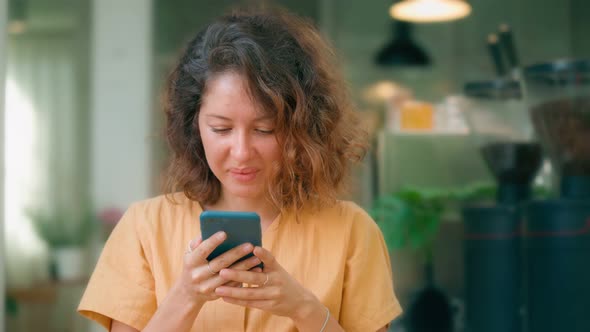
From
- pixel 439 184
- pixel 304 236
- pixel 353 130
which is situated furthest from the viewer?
pixel 439 184

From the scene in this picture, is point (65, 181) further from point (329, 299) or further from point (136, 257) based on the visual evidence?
point (329, 299)

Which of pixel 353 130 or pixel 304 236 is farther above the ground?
pixel 353 130

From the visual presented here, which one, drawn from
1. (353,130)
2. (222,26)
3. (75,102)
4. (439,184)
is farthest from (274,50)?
(439,184)

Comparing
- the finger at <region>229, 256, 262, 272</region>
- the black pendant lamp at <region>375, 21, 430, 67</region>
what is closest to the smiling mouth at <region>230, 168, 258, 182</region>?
the finger at <region>229, 256, 262, 272</region>

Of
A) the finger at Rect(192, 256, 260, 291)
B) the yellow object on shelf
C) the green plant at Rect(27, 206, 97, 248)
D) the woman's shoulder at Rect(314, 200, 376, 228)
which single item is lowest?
the green plant at Rect(27, 206, 97, 248)

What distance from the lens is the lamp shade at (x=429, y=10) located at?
3730 mm

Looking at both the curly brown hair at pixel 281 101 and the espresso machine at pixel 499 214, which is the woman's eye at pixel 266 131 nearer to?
the curly brown hair at pixel 281 101

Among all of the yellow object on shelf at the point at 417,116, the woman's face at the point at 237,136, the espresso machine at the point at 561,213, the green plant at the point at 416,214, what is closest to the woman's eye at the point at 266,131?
the woman's face at the point at 237,136

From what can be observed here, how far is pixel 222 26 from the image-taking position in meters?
1.65

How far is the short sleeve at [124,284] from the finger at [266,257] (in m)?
0.34

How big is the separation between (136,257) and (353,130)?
0.58 m

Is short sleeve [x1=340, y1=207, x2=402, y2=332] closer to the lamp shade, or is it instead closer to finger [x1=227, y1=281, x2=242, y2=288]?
finger [x1=227, y1=281, x2=242, y2=288]

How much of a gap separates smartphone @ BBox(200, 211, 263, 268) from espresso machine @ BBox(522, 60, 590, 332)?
5.18 feet

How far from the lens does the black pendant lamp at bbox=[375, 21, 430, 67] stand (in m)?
3.78
